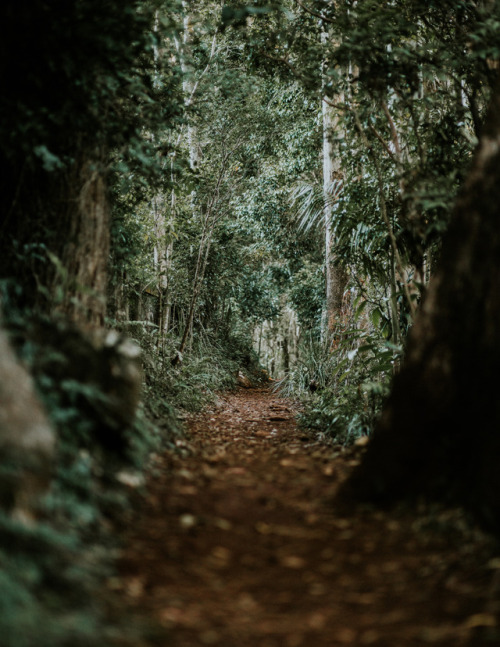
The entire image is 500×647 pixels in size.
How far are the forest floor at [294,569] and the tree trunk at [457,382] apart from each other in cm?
18

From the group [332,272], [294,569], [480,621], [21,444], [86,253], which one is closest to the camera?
[480,621]

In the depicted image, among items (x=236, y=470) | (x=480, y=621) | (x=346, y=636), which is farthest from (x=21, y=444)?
(x=236, y=470)

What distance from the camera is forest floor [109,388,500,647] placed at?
83.4 inches

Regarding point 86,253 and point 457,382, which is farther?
point 86,253

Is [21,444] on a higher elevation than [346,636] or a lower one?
higher

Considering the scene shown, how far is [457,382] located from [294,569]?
1.31 meters

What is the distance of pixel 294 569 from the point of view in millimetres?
2621

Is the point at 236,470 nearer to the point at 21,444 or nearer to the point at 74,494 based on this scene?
the point at 74,494

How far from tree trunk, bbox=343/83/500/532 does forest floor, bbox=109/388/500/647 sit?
180mm

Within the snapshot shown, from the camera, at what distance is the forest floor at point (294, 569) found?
2117 millimetres

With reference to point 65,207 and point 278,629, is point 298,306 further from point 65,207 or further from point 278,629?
point 278,629

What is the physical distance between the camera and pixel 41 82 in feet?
12.9

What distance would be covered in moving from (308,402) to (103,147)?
5.23 metres

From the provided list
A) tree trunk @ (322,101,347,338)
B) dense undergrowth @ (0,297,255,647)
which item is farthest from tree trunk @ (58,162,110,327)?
tree trunk @ (322,101,347,338)
